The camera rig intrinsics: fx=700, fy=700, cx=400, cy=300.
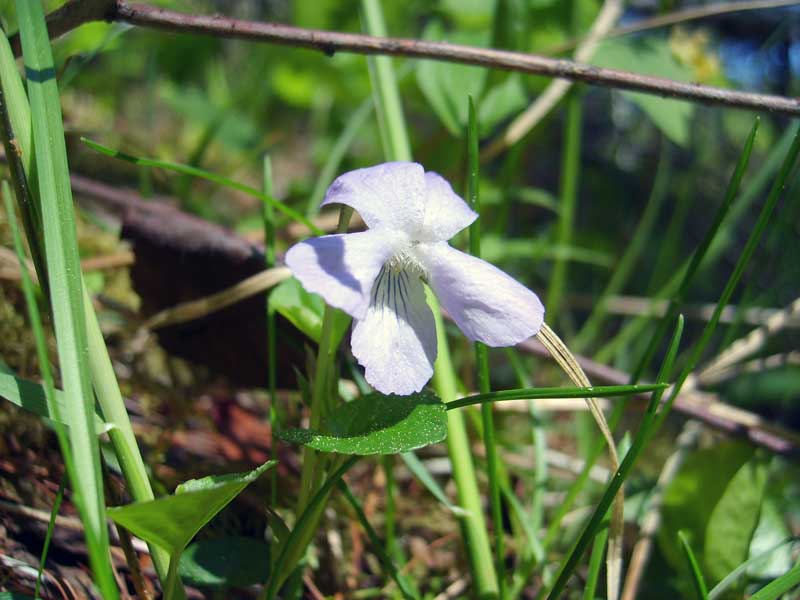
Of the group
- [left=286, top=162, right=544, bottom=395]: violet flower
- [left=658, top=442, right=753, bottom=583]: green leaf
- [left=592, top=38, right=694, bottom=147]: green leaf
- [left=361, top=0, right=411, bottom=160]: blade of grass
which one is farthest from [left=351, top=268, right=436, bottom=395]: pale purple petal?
[left=592, top=38, right=694, bottom=147]: green leaf

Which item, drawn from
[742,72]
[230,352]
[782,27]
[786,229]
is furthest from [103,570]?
[742,72]

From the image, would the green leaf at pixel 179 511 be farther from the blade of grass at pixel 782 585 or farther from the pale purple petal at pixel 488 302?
the blade of grass at pixel 782 585

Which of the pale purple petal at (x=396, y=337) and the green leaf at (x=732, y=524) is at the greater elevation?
the pale purple petal at (x=396, y=337)

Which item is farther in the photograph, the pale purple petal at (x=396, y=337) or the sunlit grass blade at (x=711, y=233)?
the sunlit grass blade at (x=711, y=233)

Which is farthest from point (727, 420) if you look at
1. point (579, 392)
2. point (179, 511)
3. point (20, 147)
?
point (20, 147)

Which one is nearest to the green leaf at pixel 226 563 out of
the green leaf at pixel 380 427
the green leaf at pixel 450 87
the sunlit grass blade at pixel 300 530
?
the sunlit grass blade at pixel 300 530

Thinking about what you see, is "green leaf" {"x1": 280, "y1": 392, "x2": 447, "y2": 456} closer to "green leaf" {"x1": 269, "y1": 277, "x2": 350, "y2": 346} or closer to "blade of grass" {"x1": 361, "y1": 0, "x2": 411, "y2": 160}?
"green leaf" {"x1": 269, "y1": 277, "x2": 350, "y2": 346}

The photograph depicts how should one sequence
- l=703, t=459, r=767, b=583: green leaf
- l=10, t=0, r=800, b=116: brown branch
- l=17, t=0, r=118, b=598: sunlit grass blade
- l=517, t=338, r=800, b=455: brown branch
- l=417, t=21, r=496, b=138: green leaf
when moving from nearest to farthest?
l=17, t=0, r=118, b=598: sunlit grass blade
l=10, t=0, r=800, b=116: brown branch
l=703, t=459, r=767, b=583: green leaf
l=517, t=338, r=800, b=455: brown branch
l=417, t=21, r=496, b=138: green leaf
